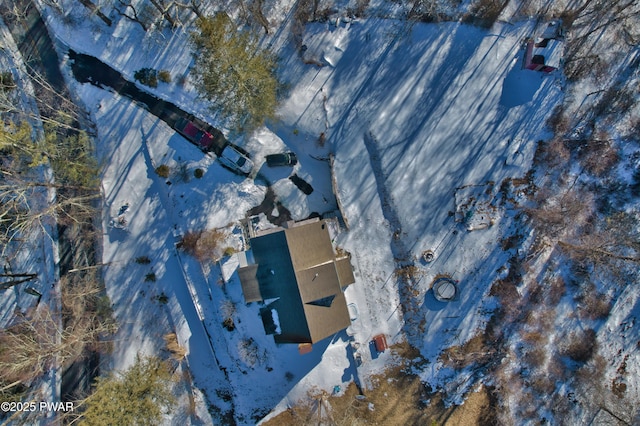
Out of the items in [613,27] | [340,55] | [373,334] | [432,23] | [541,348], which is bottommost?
[373,334]

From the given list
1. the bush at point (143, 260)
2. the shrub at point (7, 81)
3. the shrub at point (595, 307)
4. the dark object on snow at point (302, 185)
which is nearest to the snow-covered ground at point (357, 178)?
the bush at point (143, 260)

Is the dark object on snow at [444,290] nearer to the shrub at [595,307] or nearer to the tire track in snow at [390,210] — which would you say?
the tire track in snow at [390,210]

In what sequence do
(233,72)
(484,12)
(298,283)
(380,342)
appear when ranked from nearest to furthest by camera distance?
(298,283) < (233,72) < (380,342) < (484,12)

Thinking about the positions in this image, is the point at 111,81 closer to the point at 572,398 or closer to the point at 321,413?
the point at 321,413

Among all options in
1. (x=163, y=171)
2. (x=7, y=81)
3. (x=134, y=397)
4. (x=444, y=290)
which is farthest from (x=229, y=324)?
(x=7, y=81)

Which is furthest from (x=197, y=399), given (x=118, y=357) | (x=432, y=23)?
(x=432, y=23)

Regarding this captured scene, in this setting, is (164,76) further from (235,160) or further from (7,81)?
(7,81)

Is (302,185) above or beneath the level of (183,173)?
above

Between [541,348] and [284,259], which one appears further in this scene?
[541,348]
